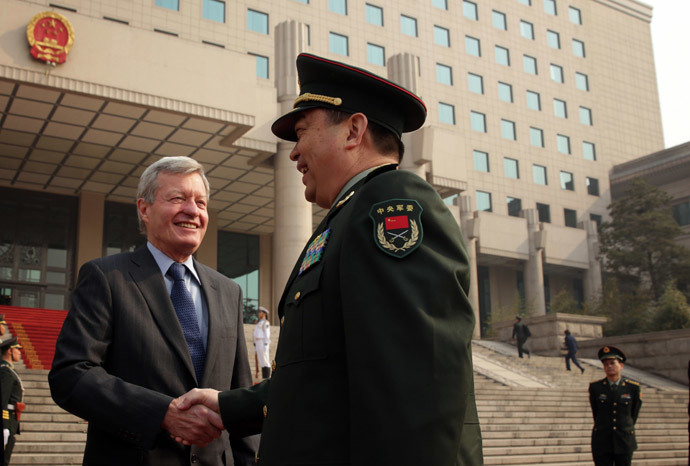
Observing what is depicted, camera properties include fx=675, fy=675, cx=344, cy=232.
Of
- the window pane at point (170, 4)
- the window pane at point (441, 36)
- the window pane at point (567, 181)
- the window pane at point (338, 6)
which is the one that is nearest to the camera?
the window pane at point (170, 4)

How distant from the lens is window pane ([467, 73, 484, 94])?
147 ft

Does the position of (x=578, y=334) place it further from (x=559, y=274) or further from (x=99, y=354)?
(x=99, y=354)

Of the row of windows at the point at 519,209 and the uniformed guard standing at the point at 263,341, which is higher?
the row of windows at the point at 519,209

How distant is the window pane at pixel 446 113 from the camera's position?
140ft

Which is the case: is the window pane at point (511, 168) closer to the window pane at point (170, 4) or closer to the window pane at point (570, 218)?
the window pane at point (570, 218)

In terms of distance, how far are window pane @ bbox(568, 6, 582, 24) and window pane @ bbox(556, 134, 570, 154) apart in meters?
9.98

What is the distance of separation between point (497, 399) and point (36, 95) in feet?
51.1

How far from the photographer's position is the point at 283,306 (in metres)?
2.34

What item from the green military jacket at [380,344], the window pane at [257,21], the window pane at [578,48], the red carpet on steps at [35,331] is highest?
the window pane at [578,48]

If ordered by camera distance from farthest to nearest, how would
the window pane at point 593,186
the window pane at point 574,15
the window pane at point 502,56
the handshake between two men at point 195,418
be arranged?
the window pane at point 574,15 → the window pane at point 593,186 → the window pane at point 502,56 → the handshake between two men at point 195,418

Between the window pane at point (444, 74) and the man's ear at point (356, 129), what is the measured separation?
4235 cm

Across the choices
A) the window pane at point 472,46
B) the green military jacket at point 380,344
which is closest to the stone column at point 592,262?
the window pane at point 472,46

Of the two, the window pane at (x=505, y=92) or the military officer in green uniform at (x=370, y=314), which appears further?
the window pane at (x=505, y=92)

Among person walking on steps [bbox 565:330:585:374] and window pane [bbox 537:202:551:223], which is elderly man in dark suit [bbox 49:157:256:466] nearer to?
person walking on steps [bbox 565:330:585:374]
